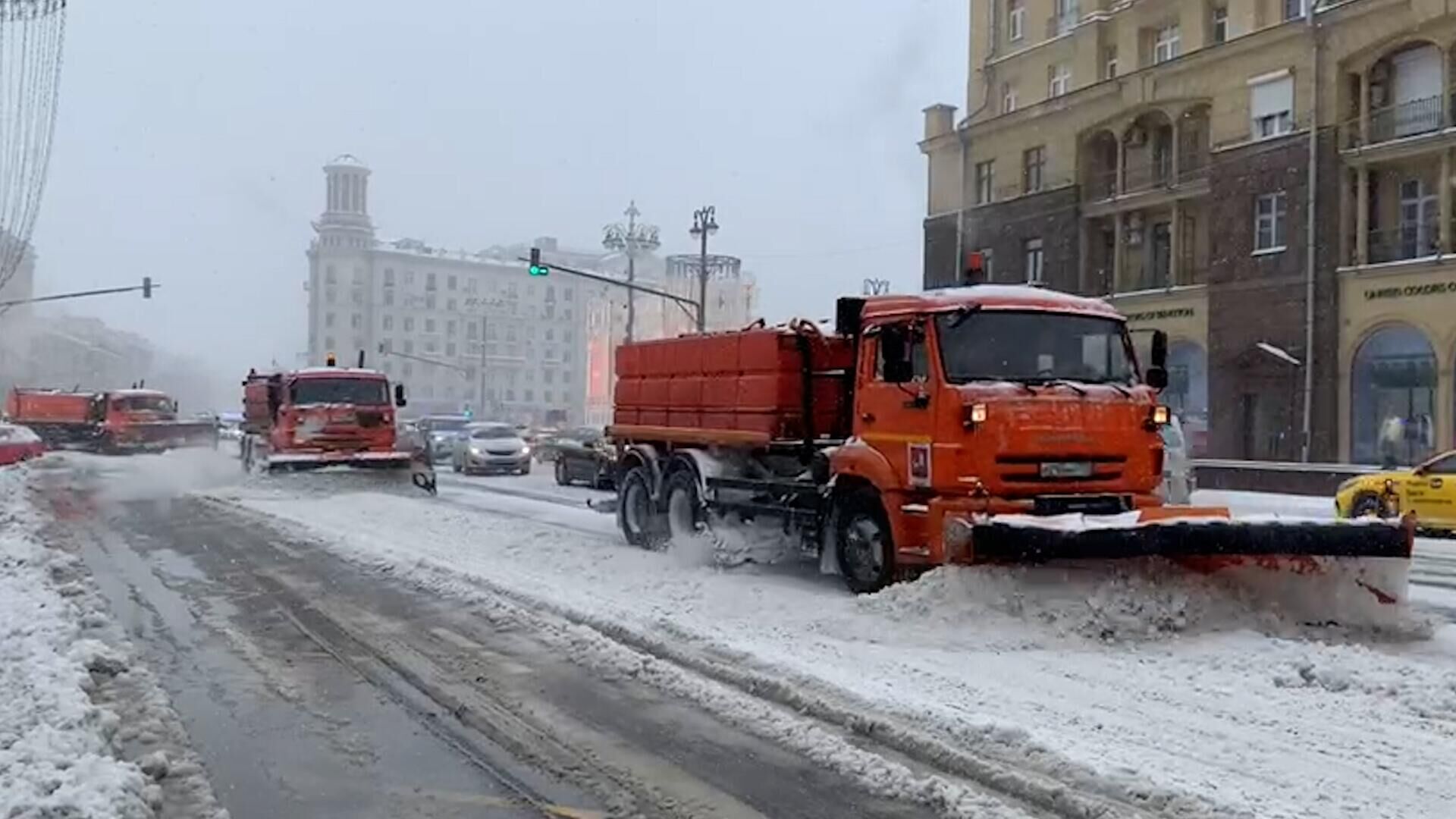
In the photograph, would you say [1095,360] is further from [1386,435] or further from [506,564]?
[1386,435]

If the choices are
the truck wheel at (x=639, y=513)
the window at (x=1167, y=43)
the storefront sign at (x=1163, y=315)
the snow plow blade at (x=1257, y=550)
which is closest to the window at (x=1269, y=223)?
the storefront sign at (x=1163, y=315)

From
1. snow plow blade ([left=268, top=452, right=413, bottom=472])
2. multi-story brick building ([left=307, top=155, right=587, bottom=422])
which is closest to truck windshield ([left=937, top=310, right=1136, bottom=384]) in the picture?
snow plow blade ([left=268, top=452, right=413, bottom=472])

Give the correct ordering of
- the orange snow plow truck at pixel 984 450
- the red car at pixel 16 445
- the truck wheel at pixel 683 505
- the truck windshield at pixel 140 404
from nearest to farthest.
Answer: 1. the orange snow plow truck at pixel 984 450
2. the truck wheel at pixel 683 505
3. the red car at pixel 16 445
4. the truck windshield at pixel 140 404

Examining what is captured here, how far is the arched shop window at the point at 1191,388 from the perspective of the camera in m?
38.6

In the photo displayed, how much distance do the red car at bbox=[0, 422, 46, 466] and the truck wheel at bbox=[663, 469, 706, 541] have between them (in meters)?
24.3

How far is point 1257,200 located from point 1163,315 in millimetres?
4683

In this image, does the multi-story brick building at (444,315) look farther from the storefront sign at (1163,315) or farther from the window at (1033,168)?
the storefront sign at (1163,315)

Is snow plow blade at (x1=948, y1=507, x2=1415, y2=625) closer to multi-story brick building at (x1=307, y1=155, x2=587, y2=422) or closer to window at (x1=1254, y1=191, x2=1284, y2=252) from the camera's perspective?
window at (x1=1254, y1=191, x2=1284, y2=252)

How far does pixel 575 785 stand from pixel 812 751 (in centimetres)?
118

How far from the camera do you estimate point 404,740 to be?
682 cm

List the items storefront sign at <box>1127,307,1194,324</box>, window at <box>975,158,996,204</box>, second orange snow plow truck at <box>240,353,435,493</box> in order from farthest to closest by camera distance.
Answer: window at <box>975,158,996,204</box> → storefront sign at <box>1127,307,1194,324</box> → second orange snow plow truck at <box>240,353,435,493</box>

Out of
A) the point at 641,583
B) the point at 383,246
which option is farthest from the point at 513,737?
the point at 383,246

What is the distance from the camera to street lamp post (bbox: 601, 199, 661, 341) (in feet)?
201

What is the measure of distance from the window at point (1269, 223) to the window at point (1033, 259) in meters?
8.78
